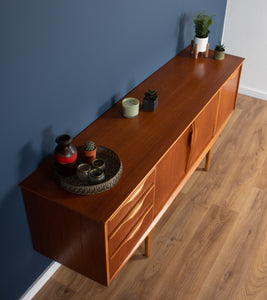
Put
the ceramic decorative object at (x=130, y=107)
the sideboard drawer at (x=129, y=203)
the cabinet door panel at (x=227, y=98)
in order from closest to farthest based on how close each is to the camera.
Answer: the sideboard drawer at (x=129, y=203)
the ceramic decorative object at (x=130, y=107)
the cabinet door panel at (x=227, y=98)

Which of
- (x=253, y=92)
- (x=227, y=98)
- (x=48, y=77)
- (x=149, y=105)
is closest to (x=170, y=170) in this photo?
(x=149, y=105)

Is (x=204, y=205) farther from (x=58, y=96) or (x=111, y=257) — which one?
(x=58, y=96)

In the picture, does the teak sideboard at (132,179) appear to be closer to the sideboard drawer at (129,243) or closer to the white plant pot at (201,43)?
the sideboard drawer at (129,243)

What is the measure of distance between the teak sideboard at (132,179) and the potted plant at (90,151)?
0.56ft

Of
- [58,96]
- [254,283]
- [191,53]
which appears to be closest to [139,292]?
[254,283]

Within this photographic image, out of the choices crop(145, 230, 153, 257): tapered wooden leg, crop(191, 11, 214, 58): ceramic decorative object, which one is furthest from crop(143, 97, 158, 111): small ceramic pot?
crop(191, 11, 214, 58): ceramic decorative object

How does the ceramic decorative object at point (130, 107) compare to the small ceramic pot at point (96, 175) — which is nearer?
the small ceramic pot at point (96, 175)

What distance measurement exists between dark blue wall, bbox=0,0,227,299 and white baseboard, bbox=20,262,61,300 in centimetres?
5

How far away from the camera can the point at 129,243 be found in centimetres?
193

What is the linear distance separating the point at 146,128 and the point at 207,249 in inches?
35.0

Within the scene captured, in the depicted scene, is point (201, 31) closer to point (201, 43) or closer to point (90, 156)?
point (201, 43)

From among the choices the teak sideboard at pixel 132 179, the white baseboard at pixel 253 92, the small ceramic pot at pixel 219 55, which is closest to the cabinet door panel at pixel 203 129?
the teak sideboard at pixel 132 179

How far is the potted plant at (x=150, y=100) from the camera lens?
2.23 metres

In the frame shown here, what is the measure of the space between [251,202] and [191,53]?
1209 mm
